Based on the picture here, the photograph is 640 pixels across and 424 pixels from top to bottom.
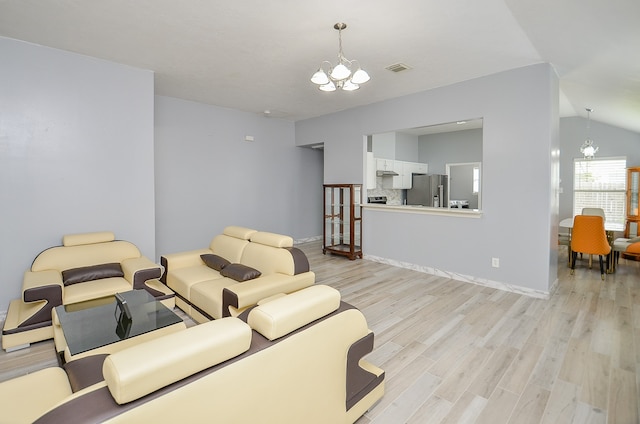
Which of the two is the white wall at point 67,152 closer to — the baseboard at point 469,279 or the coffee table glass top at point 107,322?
the coffee table glass top at point 107,322

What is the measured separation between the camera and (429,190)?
7.65 meters

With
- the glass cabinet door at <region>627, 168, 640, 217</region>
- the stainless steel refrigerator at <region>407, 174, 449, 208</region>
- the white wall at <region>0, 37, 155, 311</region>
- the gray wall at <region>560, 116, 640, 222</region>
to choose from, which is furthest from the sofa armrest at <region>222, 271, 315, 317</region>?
the glass cabinet door at <region>627, 168, 640, 217</region>

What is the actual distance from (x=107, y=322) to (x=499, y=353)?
3.13 meters

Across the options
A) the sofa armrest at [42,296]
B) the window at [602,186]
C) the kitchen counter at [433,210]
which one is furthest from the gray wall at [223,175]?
the window at [602,186]

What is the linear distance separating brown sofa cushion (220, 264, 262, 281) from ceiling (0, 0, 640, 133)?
7.77 feet

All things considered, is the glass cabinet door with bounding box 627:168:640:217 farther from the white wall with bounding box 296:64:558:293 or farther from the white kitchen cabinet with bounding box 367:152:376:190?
the white kitchen cabinet with bounding box 367:152:376:190

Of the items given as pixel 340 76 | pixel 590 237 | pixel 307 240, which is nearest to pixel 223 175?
pixel 307 240

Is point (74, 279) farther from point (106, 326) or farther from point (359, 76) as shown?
point (359, 76)

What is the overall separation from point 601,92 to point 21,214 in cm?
758

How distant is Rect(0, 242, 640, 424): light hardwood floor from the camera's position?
6.28 feet

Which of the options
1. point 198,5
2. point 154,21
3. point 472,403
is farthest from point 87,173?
point 472,403

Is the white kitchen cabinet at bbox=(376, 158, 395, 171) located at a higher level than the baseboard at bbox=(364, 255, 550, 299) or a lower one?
higher

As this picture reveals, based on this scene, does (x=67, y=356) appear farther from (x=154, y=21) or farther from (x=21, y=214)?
(x=154, y=21)

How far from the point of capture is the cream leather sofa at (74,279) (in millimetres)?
2604
